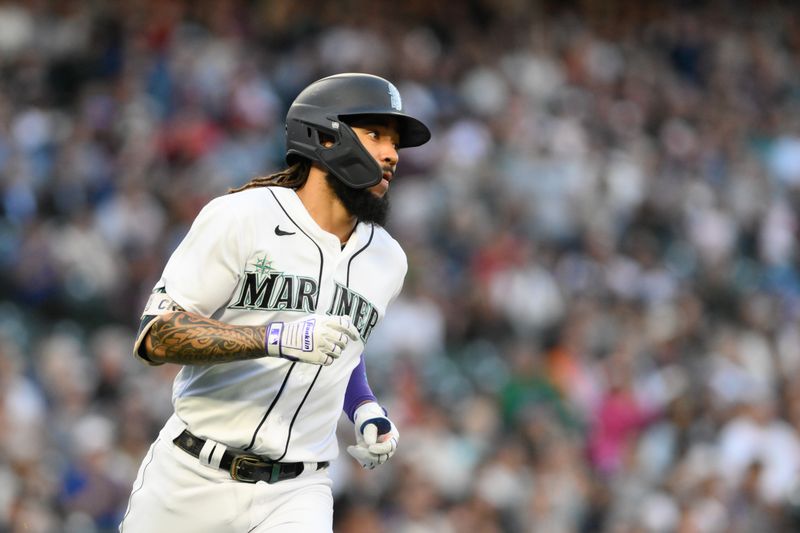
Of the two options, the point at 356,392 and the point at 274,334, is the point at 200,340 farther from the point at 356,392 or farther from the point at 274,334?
the point at 356,392

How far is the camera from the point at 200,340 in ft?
12.1

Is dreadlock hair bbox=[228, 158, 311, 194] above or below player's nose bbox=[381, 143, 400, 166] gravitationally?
below

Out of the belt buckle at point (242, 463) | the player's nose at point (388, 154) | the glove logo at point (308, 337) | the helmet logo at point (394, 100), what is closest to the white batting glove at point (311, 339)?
the glove logo at point (308, 337)

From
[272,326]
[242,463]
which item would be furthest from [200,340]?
[242,463]

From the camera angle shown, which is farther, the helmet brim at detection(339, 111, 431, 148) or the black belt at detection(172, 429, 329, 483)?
the helmet brim at detection(339, 111, 431, 148)

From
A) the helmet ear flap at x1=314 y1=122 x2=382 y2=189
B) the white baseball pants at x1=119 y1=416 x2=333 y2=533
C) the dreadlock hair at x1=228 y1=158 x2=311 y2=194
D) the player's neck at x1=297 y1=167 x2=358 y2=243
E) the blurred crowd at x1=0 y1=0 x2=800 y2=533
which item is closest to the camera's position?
the white baseball pants at x1=119 y1=416 x2=333 y2=533

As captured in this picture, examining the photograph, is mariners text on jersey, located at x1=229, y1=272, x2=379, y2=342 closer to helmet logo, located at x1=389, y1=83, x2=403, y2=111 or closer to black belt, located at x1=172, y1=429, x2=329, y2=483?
black belt, located at x1=172, y1=429, x2=329, y2=483

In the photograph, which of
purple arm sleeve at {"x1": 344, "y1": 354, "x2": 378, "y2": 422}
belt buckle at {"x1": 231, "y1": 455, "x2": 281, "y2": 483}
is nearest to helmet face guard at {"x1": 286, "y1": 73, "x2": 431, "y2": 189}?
purple arm sleeve at {"x1": 344, "y1": 354, "x2": 378, "y2": 422}

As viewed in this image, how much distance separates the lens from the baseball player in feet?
12.7

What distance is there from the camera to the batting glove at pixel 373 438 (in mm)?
4207

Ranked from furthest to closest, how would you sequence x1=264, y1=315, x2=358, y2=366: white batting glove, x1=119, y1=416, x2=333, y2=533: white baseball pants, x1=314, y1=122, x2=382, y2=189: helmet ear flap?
x1=314, y1=122, x2=382, y2=189: helmet ear flap → x1=119, y1=416, x2=333, y2=533: white baseball pants → x1=264, y1=315, x2=358, y2=366: white batting glove

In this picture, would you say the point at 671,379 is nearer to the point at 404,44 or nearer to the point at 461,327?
the point at 461,327

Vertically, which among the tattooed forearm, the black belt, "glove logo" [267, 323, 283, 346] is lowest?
the black belt

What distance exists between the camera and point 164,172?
10.3m
